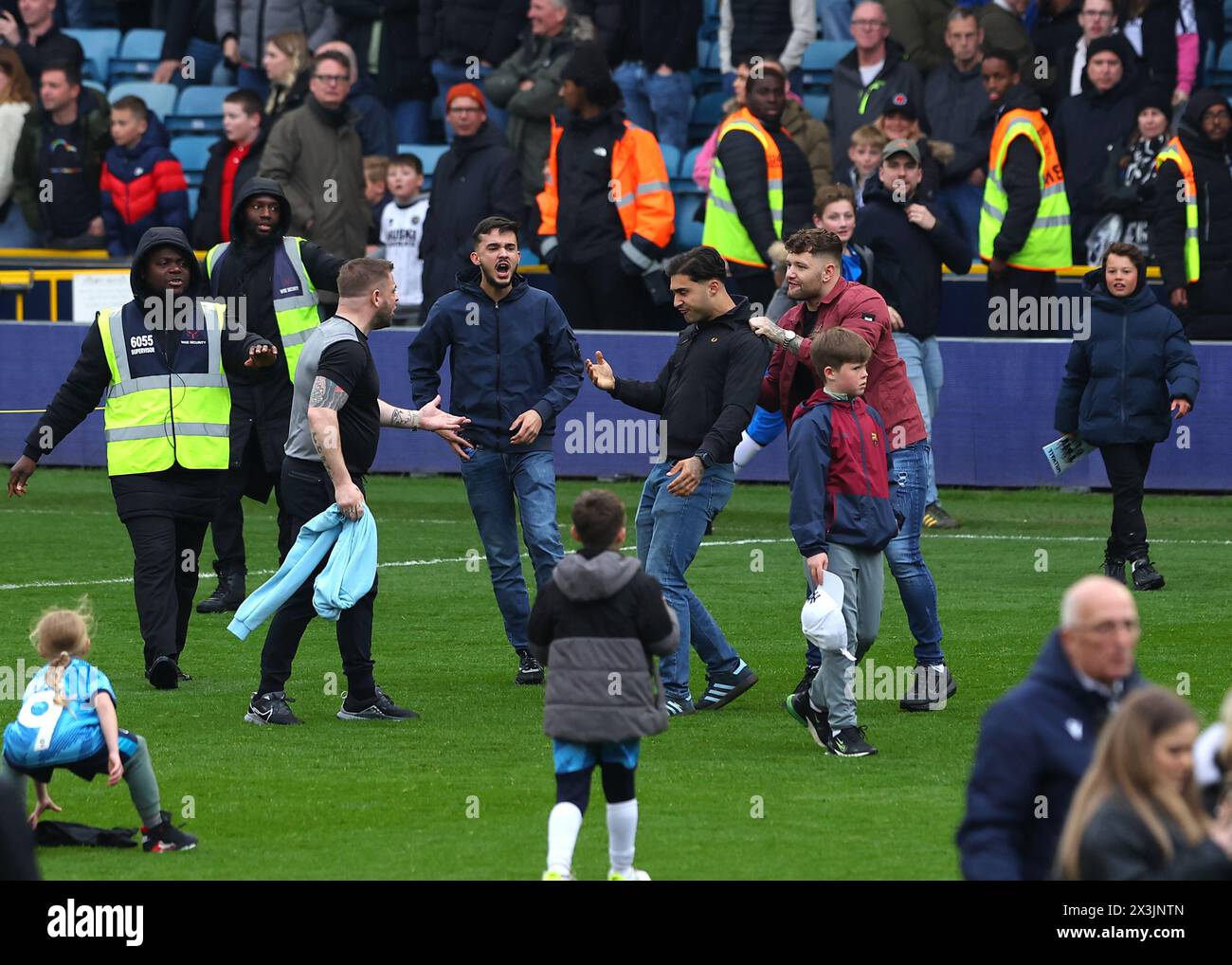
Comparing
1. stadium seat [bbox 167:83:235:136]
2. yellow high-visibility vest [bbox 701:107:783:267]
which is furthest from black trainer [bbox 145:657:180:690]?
stadium seat [bbox 167:83:235:136]

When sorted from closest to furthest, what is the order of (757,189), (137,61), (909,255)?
(909,255) → (757,189) → (137,61)

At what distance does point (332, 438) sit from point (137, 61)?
1813cm

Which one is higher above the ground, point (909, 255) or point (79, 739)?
point (909, 255)

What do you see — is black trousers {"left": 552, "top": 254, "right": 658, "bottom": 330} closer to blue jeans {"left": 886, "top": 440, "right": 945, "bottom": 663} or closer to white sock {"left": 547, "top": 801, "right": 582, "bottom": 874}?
blue jeans {"left": 886, "top": 440, "right": 945, "bottom": 663}

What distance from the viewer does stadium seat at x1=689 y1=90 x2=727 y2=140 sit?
2406cm

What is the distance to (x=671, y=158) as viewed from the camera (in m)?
22.8

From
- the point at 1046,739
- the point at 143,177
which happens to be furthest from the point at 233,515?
the point at 143,177

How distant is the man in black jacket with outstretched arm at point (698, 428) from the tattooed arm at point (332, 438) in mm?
1174

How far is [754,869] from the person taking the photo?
802cm

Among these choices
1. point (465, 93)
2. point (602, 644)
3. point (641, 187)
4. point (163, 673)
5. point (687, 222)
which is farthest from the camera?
point (687, 222)

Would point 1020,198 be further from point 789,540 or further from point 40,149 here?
point 40,149

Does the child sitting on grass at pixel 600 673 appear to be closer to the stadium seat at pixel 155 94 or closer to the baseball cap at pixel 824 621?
the baseball cap at pixel 824 621

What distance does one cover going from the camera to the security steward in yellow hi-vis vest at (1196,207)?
18.6m

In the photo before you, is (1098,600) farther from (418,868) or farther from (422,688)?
(422,688)
